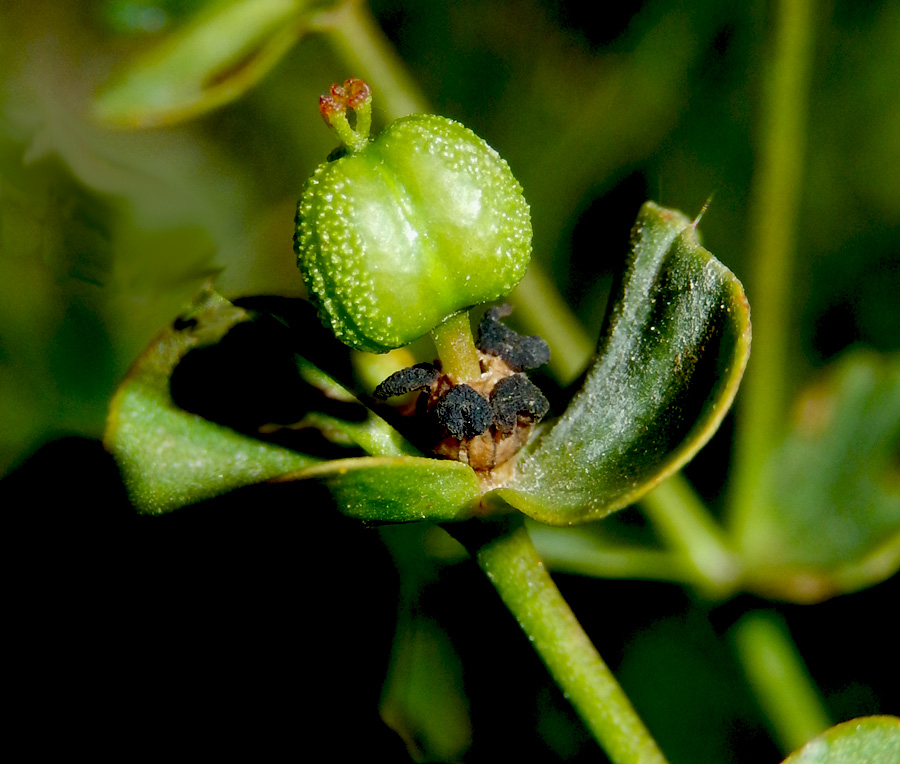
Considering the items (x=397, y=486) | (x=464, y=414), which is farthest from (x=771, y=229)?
(x=397, y=486)

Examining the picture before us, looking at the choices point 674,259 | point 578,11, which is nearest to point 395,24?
point 578,11

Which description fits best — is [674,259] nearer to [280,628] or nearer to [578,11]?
[280,628]

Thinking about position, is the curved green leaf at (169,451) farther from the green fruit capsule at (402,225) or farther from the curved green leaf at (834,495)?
the curved green leaf at (834,495)

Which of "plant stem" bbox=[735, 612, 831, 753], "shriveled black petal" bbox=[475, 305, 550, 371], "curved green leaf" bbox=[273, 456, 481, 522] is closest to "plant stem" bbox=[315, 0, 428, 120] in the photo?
"shriveled black petal" bbox=[475, 305, 550, 371]

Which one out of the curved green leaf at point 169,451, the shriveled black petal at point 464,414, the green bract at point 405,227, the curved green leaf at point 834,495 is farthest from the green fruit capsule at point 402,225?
the curved green leaf at point 834,495

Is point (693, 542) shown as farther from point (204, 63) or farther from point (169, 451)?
point (204, 63)

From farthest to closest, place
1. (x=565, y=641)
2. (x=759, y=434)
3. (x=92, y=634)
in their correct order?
(x=759, y=434) < (x=92, y=634) < (x=565, y=641)

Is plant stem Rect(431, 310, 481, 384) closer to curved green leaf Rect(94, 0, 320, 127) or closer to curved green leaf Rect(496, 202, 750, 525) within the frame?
curved green leaf Rect(496, 202, 750, 525)
